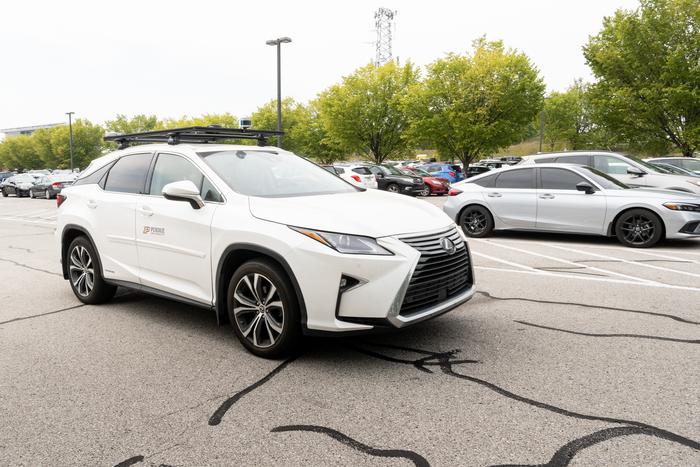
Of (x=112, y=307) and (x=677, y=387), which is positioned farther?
(x=112, y=307)

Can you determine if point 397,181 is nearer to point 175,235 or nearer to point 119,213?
point 119,213

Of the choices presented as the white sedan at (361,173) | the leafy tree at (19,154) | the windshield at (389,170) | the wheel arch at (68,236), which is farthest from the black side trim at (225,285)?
the leafy tree at (19,154)

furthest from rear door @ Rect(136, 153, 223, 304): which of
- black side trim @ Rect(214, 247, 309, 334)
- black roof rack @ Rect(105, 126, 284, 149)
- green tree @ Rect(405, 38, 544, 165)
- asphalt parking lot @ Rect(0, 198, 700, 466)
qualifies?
green tree @ Rect(405, 38, 544, 165)

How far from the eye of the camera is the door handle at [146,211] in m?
4.71

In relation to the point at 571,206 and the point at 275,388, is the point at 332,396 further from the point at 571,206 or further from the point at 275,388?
the point at 571,206

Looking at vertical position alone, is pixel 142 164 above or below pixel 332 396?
above

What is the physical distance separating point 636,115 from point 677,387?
27.3m

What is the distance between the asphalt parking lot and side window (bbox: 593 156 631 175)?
755 centimetres

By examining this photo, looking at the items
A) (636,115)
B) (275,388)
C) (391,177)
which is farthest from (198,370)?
(636,115)

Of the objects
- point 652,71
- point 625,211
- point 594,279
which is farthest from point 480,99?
point 594,279

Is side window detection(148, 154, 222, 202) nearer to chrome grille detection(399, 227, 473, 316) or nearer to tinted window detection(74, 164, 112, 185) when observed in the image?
tinted window detection(74, 164, 112, 185)

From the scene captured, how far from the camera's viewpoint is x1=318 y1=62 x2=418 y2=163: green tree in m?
40.4

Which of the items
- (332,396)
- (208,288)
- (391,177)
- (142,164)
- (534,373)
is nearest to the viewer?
(332,396)

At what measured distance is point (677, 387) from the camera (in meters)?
3.33
